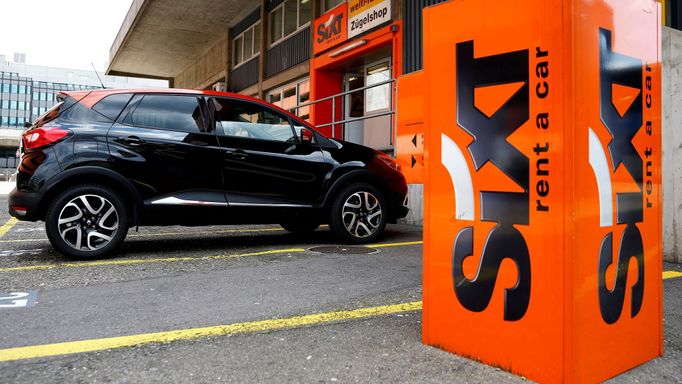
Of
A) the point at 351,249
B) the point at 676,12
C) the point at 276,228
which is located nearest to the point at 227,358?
the point at 351,249

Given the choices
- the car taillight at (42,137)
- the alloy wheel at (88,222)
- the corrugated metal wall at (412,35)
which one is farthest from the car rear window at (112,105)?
the corrugated metal wall at (412,35)

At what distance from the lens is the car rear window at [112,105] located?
488 cm

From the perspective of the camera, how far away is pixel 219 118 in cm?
532

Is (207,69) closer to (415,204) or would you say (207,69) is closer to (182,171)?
(415,204)

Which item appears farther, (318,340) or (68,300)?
(68,300)

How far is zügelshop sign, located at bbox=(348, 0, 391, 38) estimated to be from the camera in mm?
10750

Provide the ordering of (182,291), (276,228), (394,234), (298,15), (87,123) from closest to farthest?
1. (182,291)
2. (87,123)
3. (394,234)
4. (276,228)
5. (298,15)

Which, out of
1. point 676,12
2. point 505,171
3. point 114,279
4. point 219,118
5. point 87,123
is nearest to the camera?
point 505,171

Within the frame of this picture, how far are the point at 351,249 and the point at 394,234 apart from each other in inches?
66.2

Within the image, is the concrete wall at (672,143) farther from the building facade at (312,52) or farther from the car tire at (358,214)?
the car tire at (358,214)

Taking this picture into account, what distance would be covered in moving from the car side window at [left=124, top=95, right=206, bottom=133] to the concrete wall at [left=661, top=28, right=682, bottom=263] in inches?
183

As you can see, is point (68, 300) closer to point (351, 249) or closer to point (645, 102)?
point (351, 249)

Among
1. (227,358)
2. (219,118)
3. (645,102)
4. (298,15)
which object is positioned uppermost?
(298,15)

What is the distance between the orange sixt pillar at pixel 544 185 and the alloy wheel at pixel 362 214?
338cm
